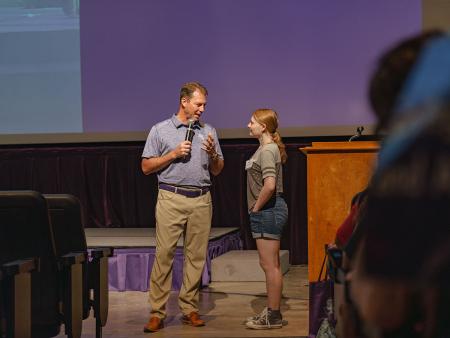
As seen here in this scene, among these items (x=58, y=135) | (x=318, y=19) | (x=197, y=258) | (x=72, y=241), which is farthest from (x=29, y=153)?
(x=72, y=241)

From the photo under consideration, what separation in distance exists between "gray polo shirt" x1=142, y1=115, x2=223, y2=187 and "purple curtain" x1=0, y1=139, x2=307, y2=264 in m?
2.66

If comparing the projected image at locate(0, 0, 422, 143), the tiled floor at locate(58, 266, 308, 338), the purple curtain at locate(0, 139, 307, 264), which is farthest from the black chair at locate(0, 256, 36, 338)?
the purple curtain at locate(0, 139, 307, 264)

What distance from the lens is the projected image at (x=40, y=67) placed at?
7.60 m

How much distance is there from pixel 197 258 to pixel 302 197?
2.80m

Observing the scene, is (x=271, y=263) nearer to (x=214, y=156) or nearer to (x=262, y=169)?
(x=262, y=169)

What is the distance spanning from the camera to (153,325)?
4699 millimetres

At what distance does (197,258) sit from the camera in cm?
485

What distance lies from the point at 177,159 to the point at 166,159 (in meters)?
0.12

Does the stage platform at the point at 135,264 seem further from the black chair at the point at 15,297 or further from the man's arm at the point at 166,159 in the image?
the black chair at the point at 15,297

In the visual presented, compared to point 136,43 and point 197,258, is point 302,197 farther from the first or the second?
point 197,258

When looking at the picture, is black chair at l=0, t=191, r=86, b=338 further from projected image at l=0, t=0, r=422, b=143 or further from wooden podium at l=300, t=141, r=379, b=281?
projected image at l=0, t=0, r=422, b=143

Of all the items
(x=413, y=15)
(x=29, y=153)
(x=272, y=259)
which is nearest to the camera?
(x=272, y=259)

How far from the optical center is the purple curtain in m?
7.52

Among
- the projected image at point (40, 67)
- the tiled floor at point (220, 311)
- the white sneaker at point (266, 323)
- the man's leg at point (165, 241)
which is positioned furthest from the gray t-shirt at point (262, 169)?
the projected image at point (40, 67)
